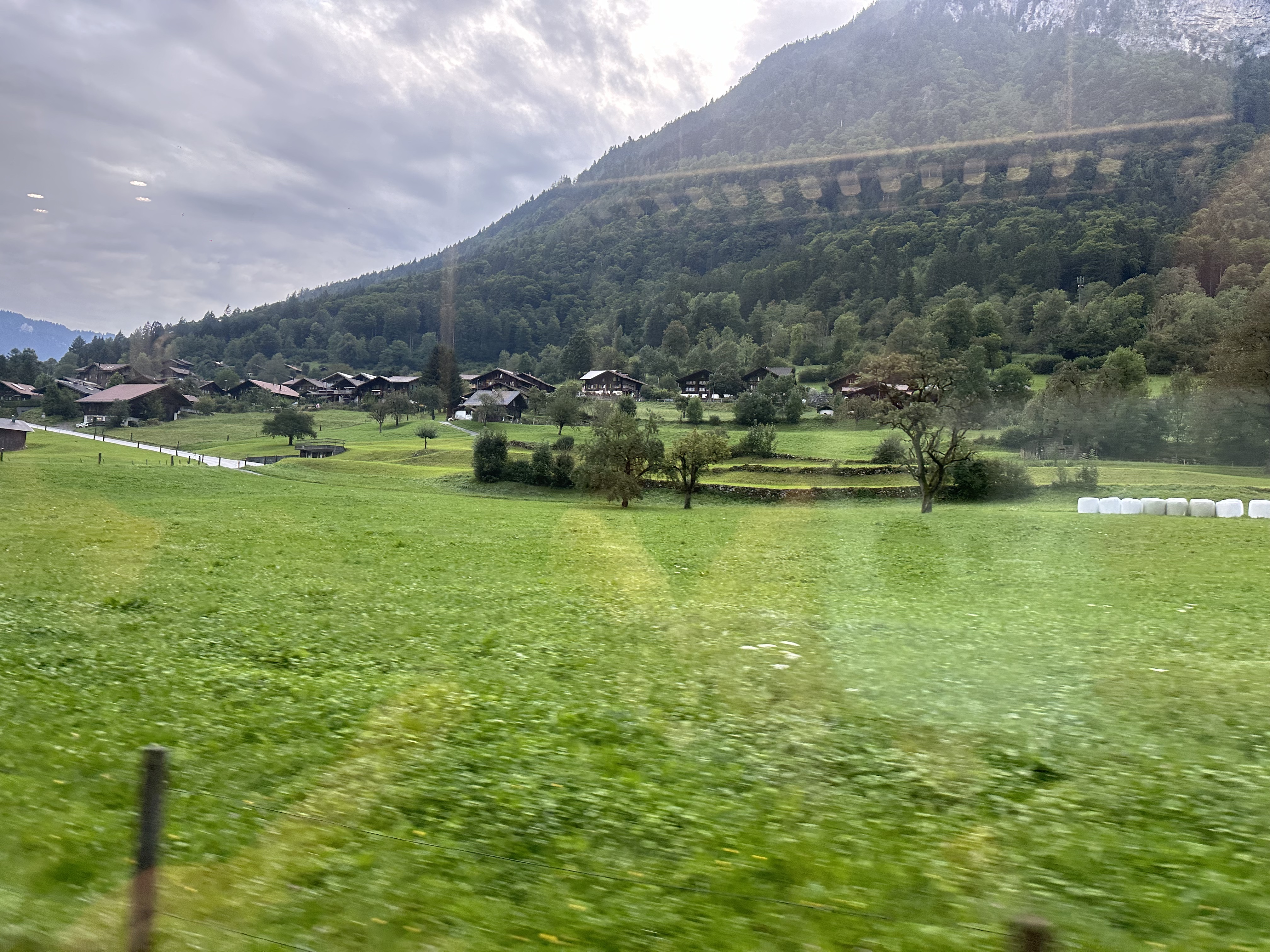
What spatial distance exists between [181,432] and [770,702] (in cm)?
13652

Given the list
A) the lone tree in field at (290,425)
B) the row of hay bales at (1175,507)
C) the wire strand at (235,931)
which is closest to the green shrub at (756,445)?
the row of hay bales at (1175,507)

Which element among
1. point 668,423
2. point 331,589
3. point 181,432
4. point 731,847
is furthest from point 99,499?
point 181,432

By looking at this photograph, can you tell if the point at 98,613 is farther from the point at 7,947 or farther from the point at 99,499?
the point at 99,499

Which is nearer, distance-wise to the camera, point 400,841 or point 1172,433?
point 400,841

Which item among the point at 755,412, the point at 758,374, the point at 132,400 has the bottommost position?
the point at 132,400

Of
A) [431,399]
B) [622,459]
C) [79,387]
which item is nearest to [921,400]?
[622,459]

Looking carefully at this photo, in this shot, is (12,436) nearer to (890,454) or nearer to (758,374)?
(890,454)

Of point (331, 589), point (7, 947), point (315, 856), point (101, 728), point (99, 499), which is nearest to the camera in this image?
point (7, 947)

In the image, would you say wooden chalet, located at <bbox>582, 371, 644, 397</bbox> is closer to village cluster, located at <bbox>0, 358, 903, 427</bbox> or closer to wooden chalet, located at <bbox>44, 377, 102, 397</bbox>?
village cluster, located at <bbox>0, 358, 903, 427</bbox>

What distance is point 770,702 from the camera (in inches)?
451

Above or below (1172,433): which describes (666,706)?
below

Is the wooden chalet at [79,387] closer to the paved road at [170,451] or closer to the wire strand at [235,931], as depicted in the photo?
the paved road at [170,451]

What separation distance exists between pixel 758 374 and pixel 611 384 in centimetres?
3156

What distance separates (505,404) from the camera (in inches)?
5315
